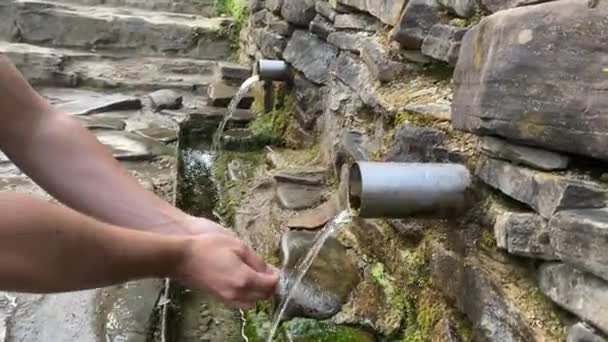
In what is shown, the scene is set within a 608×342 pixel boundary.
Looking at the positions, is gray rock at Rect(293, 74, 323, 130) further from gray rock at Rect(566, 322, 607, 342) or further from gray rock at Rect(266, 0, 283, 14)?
gray rock at Rect(566, 322, 607, 342)

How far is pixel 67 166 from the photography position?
1.47 metres

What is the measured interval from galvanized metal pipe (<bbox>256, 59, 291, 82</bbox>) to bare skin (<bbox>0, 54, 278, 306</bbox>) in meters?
3.02

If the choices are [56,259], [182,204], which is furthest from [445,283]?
[182,204]

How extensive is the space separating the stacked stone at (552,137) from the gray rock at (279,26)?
275 centimetres

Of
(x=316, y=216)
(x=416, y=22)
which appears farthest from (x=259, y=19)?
(x=416, y=22)

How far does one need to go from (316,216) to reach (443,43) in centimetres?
106

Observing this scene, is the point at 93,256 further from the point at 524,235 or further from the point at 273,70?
the point at 273,70

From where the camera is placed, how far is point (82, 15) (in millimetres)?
6906

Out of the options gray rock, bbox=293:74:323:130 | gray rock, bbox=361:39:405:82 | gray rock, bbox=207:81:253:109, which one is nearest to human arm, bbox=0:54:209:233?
gray rock, bbox=361:39:405:82

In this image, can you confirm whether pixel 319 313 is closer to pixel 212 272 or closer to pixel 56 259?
pixel 212 272

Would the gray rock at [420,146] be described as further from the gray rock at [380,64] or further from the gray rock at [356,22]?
the gray rock at [356,22]

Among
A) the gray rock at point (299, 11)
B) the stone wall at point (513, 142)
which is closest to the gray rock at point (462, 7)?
the stone wall at point (513, 142)

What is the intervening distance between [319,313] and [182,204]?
1.49 metres

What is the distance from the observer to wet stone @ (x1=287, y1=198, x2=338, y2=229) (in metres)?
3.08
